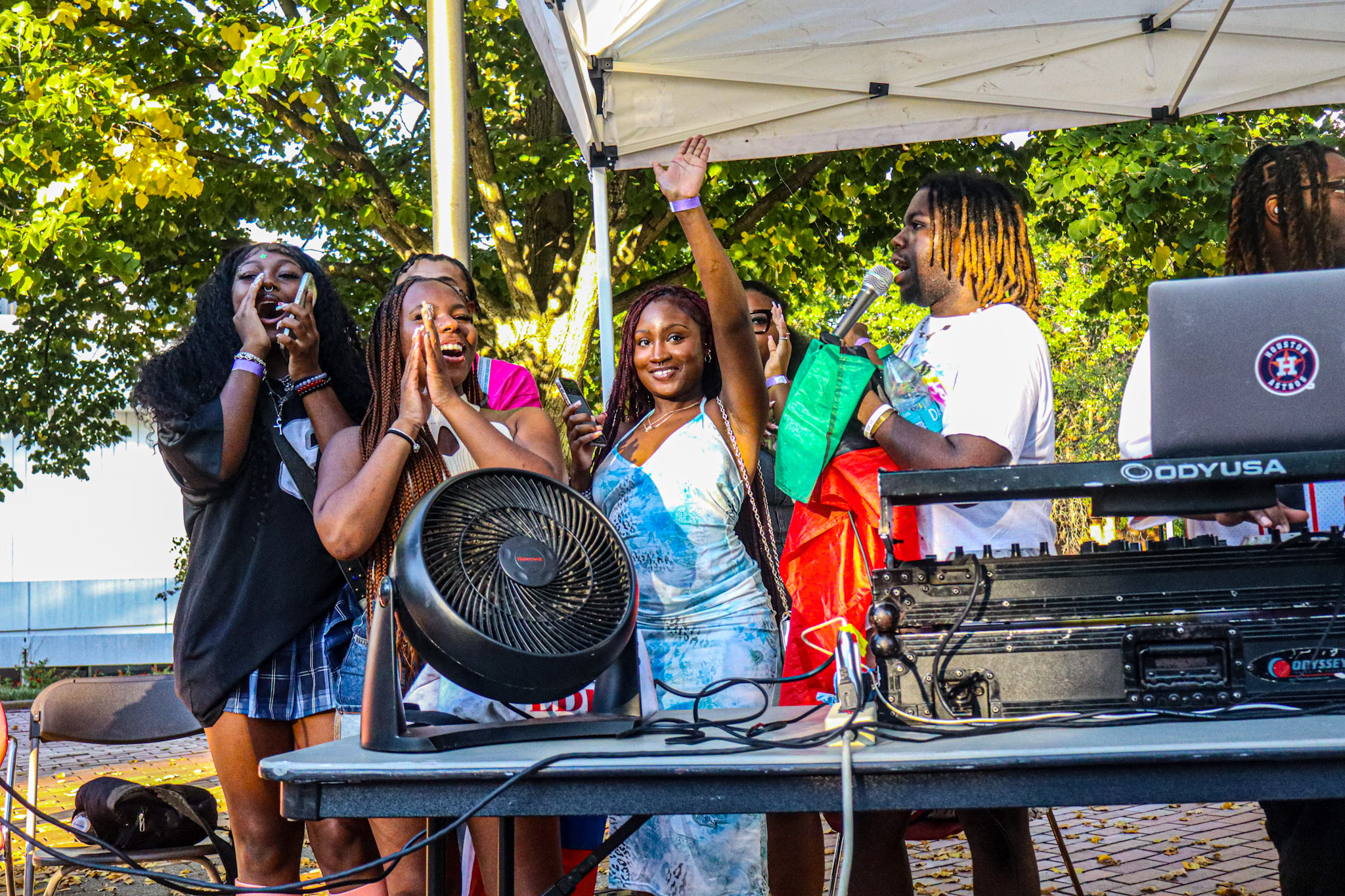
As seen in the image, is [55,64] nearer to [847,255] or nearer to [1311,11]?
[847,255]

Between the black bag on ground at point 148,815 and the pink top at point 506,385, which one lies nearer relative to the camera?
the pink top at point 506,385

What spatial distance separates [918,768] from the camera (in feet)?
4.51

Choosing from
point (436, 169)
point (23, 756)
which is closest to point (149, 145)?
point (436, 169)

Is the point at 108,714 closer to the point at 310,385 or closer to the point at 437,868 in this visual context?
the point at 310,385

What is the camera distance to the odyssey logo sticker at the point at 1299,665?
1.52 meters

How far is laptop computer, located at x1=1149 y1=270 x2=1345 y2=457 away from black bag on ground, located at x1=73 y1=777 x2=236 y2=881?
3.13 m

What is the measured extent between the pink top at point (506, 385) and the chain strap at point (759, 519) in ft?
1.87

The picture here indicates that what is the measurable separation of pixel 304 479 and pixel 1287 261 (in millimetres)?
2158

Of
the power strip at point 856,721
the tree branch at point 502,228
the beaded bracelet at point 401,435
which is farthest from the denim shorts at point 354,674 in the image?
the tree branch at point 502,228

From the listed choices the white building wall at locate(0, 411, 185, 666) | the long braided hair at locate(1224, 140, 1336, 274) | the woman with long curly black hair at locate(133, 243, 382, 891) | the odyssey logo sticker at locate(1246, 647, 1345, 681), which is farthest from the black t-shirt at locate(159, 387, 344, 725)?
the white building wall at locate(0, 411, 185, 666)

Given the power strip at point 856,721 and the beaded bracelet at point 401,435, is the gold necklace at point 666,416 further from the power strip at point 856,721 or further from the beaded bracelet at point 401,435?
the power strip at point 856,721

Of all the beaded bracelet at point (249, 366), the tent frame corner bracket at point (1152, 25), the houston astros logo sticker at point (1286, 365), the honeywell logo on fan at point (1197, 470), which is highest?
the tent frame corner bracket at point (1152, 25)

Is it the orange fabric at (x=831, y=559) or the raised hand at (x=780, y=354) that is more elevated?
the raised hand at (x=780, y=354)

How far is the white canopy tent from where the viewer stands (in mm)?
4320
